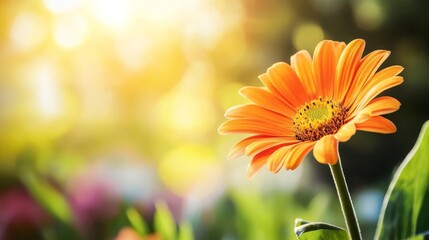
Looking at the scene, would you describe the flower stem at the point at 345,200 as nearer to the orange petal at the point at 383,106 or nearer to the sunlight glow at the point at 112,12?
the orange petal at the point at 383,106

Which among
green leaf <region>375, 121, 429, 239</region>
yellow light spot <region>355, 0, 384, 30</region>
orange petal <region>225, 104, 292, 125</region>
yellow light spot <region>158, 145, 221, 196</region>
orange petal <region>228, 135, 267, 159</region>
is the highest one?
yellow light spot <region>355, 0, 384, 30</region>

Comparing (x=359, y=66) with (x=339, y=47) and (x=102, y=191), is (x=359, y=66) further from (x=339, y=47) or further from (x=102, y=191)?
(x=102, y=191)

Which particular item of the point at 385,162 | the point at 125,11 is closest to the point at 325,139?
the point at 125,11

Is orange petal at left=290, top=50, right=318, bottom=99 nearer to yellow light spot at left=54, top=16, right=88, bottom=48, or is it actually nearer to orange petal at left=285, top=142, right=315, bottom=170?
orange petal at left=285, top=142, right=315, bottom=170

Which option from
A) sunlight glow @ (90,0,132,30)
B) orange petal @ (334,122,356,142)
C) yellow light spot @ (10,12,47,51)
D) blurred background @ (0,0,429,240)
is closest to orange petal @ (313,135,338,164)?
orange petal @ (334,122,356,142)

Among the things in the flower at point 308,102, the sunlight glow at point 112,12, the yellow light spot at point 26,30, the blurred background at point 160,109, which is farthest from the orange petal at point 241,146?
the yellow light spot at point 26,30

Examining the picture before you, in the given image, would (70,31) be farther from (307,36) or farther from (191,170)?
(307,36)

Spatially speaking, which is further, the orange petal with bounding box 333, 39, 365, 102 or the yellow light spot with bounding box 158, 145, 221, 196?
the yellow light spot with bounding box 158, 145, 221, 196
